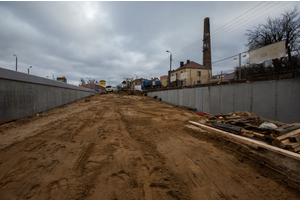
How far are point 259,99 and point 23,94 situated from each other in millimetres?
15122

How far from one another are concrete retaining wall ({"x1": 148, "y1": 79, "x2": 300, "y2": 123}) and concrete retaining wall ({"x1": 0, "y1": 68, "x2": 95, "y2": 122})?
14003 mm

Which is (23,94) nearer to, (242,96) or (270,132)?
(270,132)

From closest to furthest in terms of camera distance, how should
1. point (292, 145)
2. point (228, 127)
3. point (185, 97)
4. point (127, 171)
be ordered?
1. point (127, 171)
2. point (292, 145)
3. point (228, 127)
4. point (185, 97)

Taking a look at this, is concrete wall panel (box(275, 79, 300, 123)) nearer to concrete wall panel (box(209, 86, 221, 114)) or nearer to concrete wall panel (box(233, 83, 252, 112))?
concrete wall panel (box(233, 83, 252, 112))

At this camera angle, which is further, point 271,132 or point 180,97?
point 180,97

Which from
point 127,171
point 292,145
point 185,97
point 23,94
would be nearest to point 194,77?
point 185,97

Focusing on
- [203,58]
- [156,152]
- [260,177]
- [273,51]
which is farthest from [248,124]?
[203,58]

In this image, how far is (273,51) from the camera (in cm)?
765

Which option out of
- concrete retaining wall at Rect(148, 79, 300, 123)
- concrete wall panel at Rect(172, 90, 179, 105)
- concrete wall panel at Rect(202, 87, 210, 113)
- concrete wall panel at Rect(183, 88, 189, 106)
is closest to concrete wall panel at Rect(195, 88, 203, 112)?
concrete retaining wall at Rect(148, 79, 300, 123)

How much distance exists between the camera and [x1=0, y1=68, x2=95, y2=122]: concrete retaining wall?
7.26 meters

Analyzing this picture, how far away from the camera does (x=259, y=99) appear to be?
298 inches

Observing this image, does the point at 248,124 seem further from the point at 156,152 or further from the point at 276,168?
the point at 156,152

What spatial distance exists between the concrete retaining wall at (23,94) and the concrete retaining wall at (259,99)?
14003 mm

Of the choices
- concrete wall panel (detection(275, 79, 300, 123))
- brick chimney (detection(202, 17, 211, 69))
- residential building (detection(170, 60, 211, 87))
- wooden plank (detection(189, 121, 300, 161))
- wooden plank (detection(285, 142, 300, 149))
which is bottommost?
wooden plank (detection(189, 121, 300, 161))
